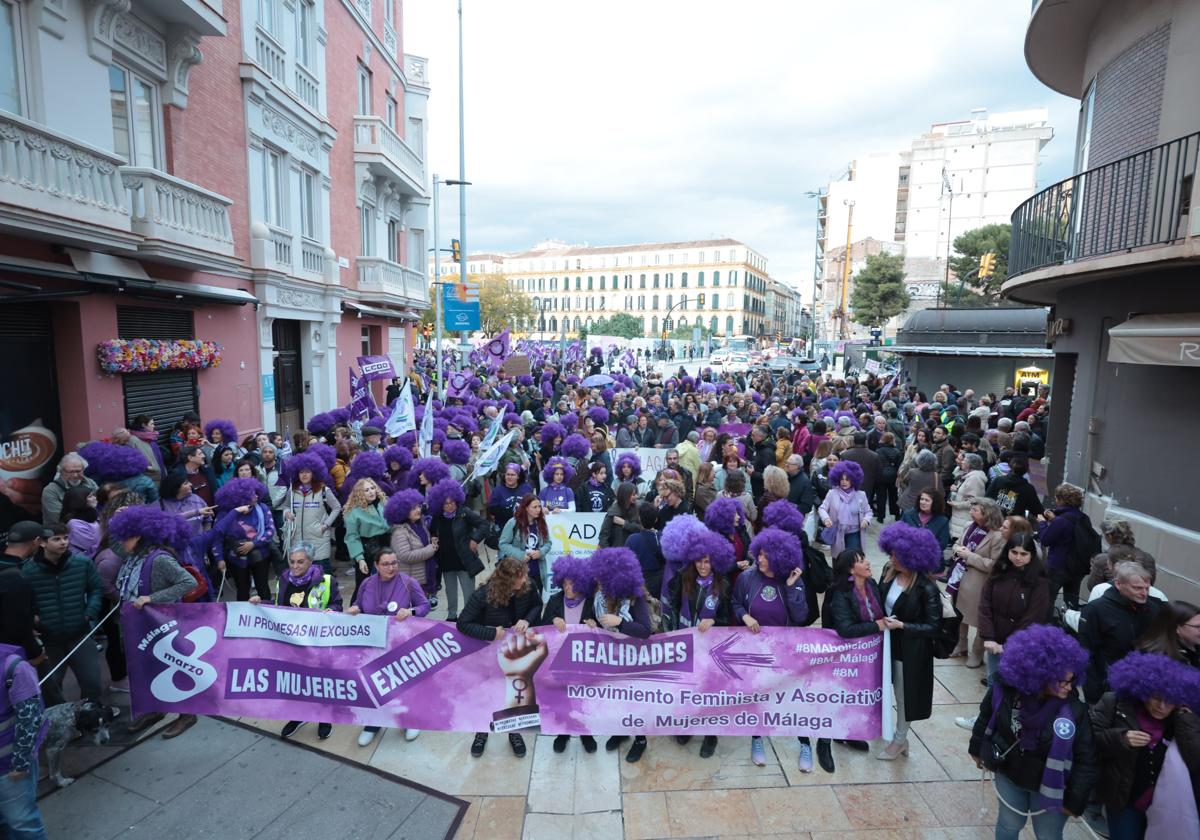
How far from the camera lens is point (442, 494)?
6430mm

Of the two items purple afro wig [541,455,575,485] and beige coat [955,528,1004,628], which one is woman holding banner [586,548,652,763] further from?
beige coat [955,528,1004,628]

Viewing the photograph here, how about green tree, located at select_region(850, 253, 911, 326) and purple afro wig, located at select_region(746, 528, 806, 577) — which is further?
green tree, located at select_region(850, 253, 911, 326)

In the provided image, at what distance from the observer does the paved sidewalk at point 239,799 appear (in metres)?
4.21

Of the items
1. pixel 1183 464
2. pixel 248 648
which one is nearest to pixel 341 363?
pixel 248 648

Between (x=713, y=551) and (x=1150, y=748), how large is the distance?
263cm

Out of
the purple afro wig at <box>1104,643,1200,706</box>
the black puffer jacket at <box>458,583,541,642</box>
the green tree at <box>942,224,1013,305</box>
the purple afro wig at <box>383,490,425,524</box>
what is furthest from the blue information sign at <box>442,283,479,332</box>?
the green tree at <box>942,224,1013,305</box>

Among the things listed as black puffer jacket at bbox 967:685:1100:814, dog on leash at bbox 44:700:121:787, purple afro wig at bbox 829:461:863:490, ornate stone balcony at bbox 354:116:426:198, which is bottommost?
dog on leash at bbox 44:700:121:787

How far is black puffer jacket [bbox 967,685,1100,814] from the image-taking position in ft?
11.3

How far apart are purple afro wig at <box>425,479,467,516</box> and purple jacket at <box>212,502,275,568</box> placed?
1.63m

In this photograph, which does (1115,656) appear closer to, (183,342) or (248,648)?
(248,648)

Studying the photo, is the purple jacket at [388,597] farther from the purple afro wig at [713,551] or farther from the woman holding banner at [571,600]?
the purple afro wig at [713,551]

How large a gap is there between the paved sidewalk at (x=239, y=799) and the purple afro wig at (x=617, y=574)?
5.70ft

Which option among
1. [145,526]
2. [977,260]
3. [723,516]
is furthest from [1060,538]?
[977,260]

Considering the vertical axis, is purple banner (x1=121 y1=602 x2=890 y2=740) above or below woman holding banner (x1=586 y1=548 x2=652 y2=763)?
below
